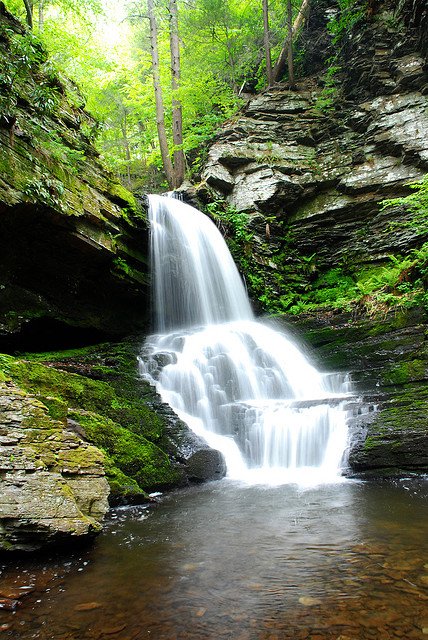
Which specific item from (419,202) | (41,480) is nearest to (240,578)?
(41,480)

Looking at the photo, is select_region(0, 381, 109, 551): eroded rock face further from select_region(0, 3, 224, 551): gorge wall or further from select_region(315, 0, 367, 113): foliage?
select_region(315, 0, 367, 113): foliage

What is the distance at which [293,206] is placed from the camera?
15.0 m

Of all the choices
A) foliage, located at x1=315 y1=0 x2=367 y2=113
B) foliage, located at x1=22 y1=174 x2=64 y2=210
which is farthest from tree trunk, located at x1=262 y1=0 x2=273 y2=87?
foliage, located at x1=22 y1=174 x2=64 y2=210

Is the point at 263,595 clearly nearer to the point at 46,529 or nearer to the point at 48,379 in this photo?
the point at 46,529

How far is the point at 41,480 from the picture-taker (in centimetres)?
350

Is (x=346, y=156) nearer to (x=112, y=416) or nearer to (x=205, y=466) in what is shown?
(x=205, y=466)

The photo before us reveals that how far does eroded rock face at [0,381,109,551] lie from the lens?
10.6ft

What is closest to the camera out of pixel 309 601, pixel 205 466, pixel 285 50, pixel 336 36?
pixel 309 601

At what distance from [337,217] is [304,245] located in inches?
58.3

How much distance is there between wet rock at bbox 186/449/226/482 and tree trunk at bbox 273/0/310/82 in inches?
704

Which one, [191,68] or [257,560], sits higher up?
[191,68]

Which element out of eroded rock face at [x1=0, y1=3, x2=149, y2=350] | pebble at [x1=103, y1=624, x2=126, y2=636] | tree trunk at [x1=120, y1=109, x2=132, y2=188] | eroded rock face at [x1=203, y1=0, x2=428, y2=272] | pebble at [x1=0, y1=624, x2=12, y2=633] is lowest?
pebble at [x1=103, y1=624, x2=126, y2=636]

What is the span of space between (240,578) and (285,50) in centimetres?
2116

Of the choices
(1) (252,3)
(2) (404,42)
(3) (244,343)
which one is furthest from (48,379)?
(1) (252,3)
